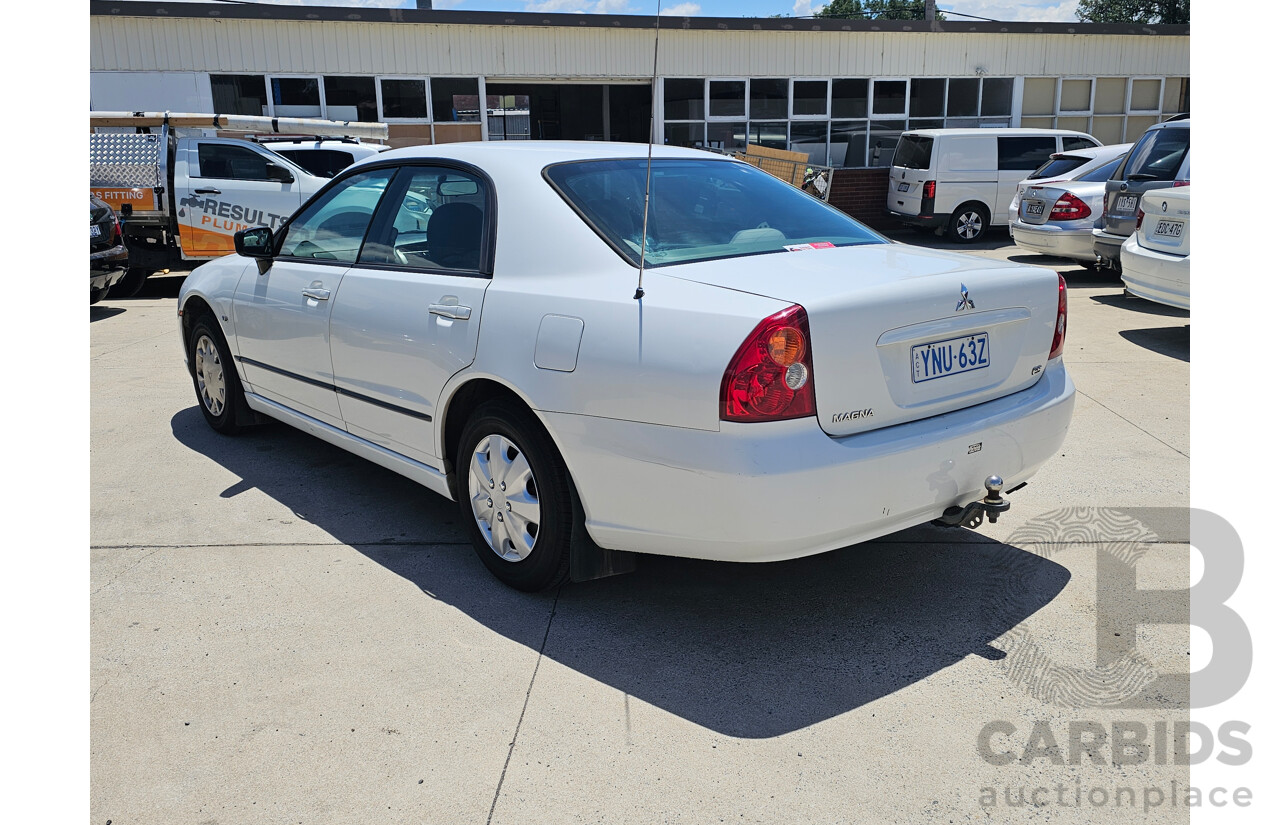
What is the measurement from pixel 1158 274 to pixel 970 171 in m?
8.56

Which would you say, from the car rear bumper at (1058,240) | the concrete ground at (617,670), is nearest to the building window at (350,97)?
the car rear bumper at (1058,240)

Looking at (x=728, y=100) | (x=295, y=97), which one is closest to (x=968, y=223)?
(x=728, y=100)

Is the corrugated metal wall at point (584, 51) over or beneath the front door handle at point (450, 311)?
over

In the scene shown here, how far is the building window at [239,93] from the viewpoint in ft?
54.3

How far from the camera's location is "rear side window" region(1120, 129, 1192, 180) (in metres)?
8.71

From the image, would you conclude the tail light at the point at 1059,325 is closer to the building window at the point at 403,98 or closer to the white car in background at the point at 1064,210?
the white car in background at the point at 1064,210

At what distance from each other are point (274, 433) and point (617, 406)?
3.56 metres

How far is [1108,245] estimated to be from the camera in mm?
9781

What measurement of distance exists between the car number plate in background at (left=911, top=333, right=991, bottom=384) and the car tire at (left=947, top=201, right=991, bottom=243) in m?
13.6

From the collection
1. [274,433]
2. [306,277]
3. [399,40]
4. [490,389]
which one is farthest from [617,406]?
[399,40]

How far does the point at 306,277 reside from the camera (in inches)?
173

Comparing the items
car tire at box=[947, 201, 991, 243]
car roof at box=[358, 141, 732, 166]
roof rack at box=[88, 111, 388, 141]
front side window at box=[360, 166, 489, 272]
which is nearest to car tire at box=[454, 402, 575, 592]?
front side window at box=[360, 166, 489, 272]

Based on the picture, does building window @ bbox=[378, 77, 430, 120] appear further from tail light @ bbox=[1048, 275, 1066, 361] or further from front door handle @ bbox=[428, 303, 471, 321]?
tail light @ bbox=[1048, 275, 1066, 361]

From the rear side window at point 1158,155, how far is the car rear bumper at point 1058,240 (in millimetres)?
2093
